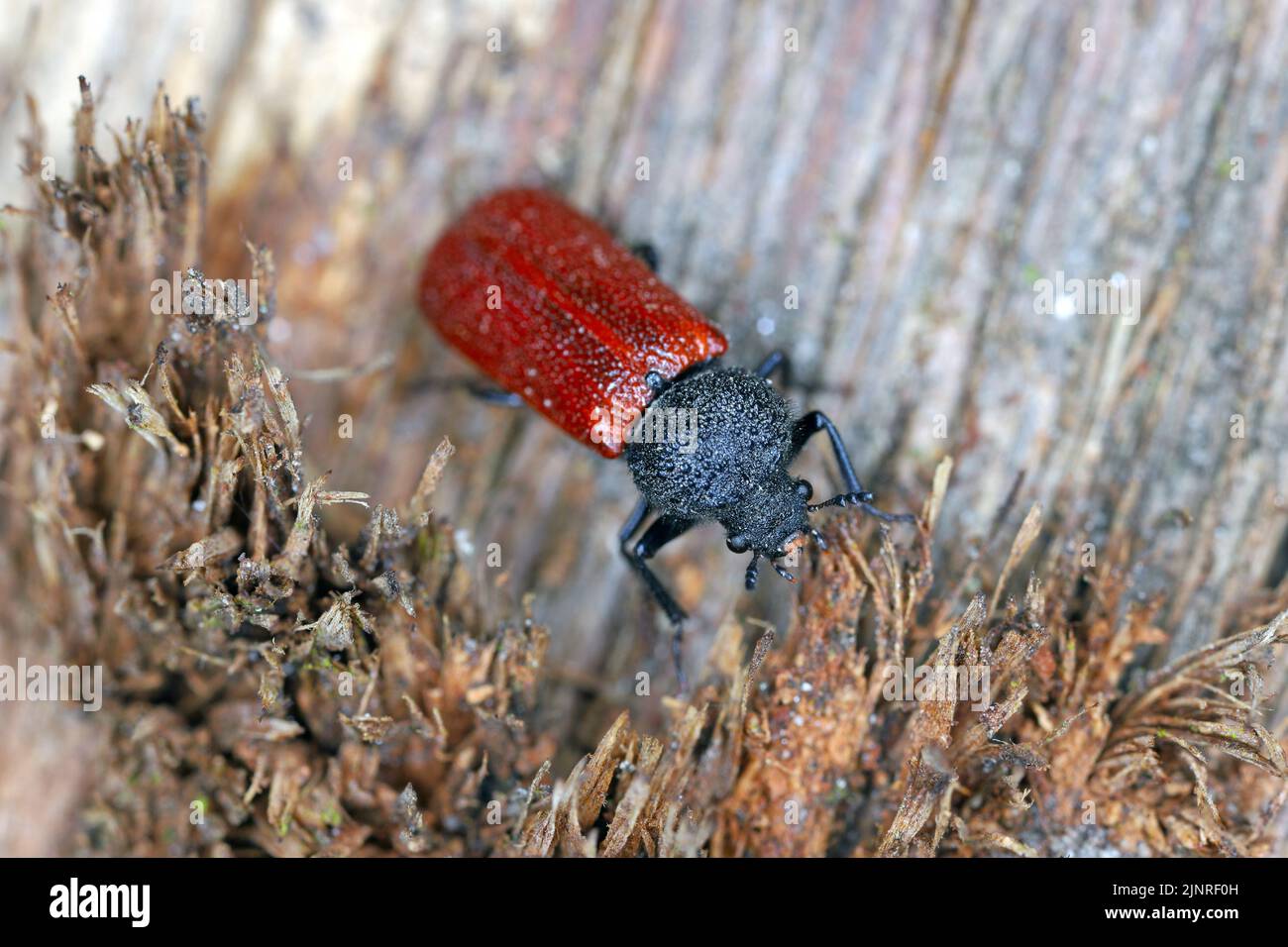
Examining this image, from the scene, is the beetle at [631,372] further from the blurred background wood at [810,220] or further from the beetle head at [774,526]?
the blurred background wood at [810,220]

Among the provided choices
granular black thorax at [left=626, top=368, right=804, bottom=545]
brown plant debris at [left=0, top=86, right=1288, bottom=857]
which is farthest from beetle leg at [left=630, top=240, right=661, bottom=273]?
brown plant debris at [left=0, top=86, right=1288, bottom=857]

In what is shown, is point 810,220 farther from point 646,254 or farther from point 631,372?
point 631,372

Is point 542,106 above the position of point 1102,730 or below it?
above

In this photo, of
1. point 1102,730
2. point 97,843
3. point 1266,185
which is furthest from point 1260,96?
point 97,843

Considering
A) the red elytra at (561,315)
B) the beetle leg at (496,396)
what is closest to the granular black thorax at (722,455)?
the red elytra at (561,315)

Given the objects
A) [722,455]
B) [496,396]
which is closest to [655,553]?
[722,455]

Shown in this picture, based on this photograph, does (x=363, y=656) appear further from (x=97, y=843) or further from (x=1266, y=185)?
(x=1266, y=185)

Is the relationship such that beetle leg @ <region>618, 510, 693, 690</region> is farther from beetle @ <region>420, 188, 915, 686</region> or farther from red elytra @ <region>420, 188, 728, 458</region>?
red elytra @ <region>420, 188, 728, 458</region>
